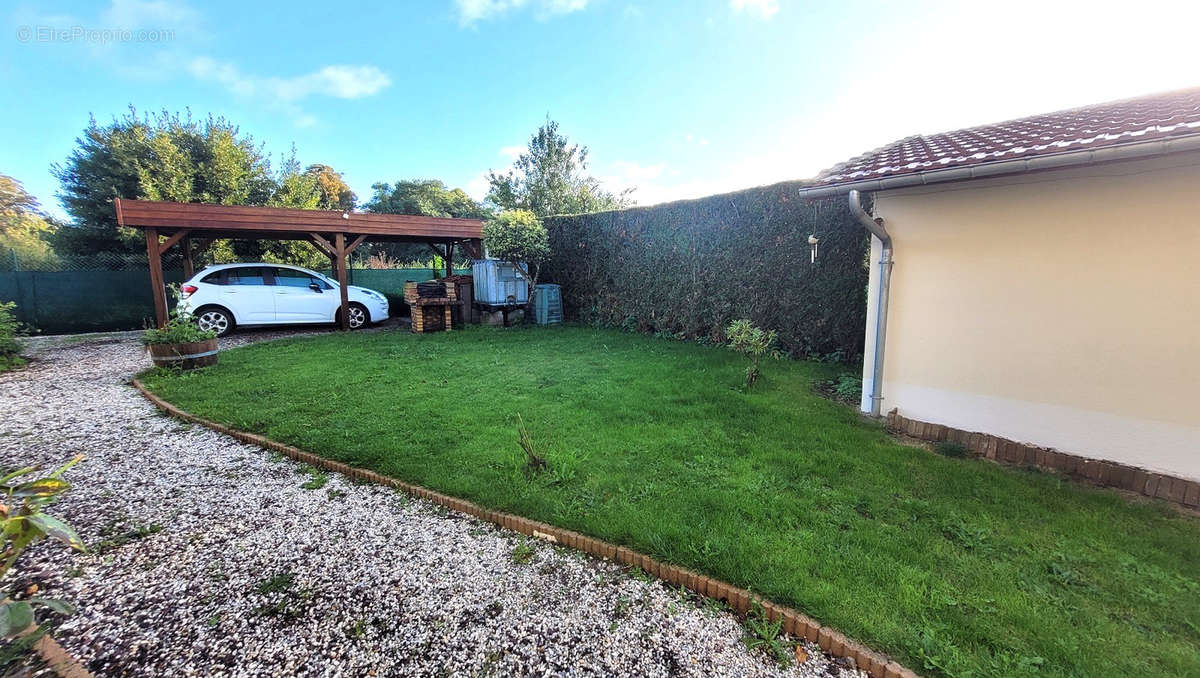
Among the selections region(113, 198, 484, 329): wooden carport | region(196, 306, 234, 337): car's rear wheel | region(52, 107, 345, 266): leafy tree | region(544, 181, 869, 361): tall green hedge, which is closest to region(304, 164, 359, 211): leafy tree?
region(52, 107, 345, 266): leafy tree

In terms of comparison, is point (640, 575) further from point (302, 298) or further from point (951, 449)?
point (302, 298)

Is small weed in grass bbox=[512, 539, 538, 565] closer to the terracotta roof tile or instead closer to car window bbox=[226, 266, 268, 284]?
the terracotta roof tile

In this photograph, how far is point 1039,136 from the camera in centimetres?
317

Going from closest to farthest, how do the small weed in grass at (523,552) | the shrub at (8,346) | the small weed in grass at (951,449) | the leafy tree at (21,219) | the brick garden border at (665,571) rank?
1. the brick garden border at (665,571)
2. the small weed in grass at (523,552)
3. the small weed in grass at (951,449)
4. the shrub at (8,346)
5. the leafy tree at (21,219)

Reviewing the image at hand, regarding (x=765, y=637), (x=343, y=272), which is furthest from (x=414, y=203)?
(x=765, y=637)

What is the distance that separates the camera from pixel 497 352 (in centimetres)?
713

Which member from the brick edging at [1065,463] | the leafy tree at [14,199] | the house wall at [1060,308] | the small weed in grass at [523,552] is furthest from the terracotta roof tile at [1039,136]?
the leafy tree at [14,199]

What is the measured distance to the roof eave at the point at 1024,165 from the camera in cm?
231

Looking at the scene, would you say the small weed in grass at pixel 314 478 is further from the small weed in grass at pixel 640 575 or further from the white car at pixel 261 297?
the white car at pixel 261 297

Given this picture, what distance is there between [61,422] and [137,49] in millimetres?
6921

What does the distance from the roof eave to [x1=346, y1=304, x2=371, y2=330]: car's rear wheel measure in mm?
9908

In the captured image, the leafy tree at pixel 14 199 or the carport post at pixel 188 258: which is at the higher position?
the leafy tree at pixel 14 199

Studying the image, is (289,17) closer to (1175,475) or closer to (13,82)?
(13,82)

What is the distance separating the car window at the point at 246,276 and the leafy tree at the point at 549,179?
12.4 meters
